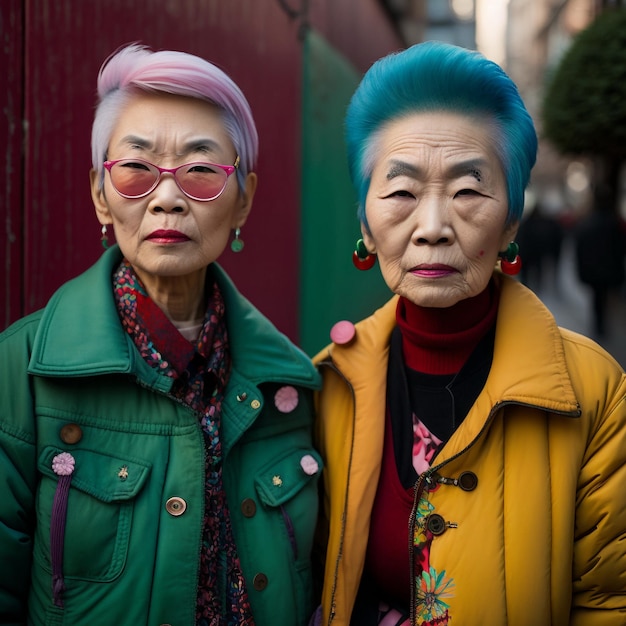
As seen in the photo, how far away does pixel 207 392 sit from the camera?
210cm

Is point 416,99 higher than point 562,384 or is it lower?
higher

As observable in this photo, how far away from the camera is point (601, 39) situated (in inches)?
282

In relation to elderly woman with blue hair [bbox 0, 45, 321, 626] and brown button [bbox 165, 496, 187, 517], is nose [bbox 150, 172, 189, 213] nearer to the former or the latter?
elderly woman with blue hair [bbox 0, 45, 321, 626]

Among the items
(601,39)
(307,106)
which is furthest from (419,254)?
(601,39)

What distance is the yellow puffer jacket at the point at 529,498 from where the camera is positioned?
6.28ft

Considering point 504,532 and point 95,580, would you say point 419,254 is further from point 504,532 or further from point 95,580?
point 95,580

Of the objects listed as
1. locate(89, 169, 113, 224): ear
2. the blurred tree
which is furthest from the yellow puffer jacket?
the blurred tree

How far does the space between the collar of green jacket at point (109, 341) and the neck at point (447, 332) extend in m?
0.32

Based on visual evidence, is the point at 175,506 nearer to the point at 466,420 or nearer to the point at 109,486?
the point at 109,486

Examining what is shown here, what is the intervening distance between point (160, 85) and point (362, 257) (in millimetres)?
773

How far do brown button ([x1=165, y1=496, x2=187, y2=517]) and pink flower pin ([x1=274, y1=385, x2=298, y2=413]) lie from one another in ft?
1.37

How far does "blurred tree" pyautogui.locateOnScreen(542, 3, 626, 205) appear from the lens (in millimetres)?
6949

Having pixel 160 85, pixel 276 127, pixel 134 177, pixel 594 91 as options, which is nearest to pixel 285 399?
pixel 134 177

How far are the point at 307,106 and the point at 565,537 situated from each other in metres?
4.93
